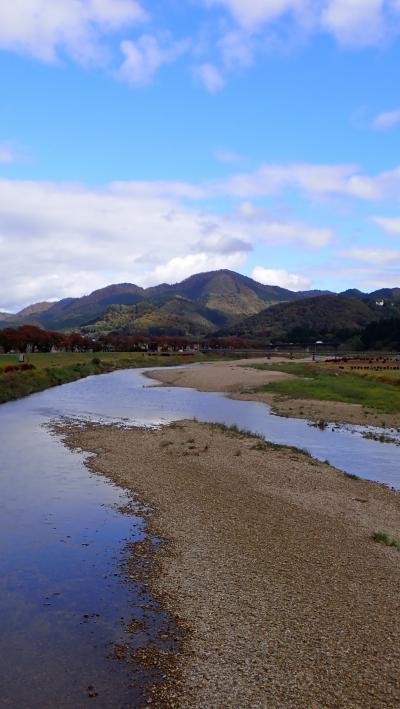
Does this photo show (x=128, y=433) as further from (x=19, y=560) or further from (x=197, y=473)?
(x=19, y=560)

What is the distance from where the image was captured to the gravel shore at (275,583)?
8430mm

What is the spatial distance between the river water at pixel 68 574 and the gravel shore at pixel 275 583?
0.80 meters

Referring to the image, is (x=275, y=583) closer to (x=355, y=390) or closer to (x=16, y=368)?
(x=355, y=390)

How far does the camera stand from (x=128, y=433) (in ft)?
109

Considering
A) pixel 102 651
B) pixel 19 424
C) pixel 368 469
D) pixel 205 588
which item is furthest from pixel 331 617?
pixel 19 424

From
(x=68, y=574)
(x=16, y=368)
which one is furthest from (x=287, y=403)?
(x=68, y=574)

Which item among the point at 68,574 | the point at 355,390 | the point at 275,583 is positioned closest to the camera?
the point at 275,583

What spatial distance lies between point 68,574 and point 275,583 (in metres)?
4.54

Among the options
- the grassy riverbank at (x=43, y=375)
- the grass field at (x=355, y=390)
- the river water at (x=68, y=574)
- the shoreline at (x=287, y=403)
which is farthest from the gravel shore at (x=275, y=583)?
the grassy riverbank at (x=43, y=375)

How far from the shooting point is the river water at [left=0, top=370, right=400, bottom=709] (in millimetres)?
8734

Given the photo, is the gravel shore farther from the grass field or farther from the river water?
the grass field

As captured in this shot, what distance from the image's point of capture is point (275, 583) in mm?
11867

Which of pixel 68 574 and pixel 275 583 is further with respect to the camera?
pixel 68 574

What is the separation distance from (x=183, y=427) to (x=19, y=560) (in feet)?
72.3
